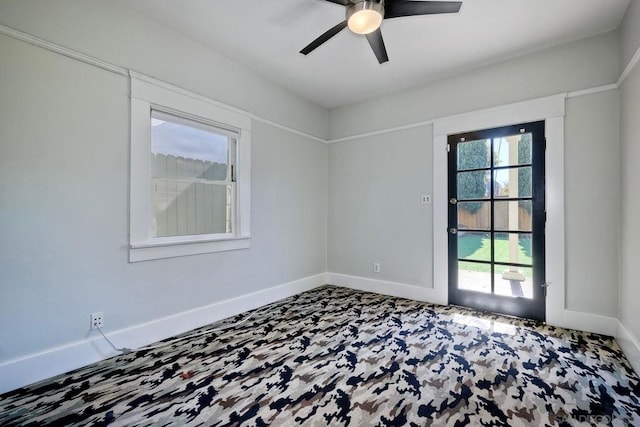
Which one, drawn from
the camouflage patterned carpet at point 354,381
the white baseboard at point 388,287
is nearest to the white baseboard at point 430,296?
the white baseboard at point 388,287

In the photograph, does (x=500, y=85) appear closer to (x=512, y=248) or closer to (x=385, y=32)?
(x=385, y=32)

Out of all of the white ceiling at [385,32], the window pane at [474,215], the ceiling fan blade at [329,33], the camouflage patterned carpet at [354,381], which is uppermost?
the white ceiling at [385,32]

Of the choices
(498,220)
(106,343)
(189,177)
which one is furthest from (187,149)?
(498,220)

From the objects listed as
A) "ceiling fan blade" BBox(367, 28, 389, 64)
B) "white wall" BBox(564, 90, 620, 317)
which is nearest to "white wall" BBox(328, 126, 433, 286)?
"white wall" BBox(564, 90, 620, 317)

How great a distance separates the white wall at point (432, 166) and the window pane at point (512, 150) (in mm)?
331

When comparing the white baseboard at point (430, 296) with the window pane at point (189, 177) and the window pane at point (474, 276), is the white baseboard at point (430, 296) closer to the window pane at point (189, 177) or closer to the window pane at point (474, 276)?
the window pane at point (474, 276)

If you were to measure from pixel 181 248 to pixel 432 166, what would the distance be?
304 cm

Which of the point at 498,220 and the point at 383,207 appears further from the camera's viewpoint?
the point at 383,207

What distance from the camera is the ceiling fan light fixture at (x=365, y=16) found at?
6.48ft

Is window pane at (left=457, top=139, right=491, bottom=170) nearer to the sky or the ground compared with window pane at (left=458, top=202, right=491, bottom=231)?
nearer to the sky

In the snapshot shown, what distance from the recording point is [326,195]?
4.57 m

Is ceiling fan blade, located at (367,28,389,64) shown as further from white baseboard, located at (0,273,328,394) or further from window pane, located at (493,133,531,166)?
white baseboard, located at (0,273,328,394)

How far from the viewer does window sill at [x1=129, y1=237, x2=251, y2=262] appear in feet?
7.99

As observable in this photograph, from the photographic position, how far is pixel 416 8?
198 centimetres
